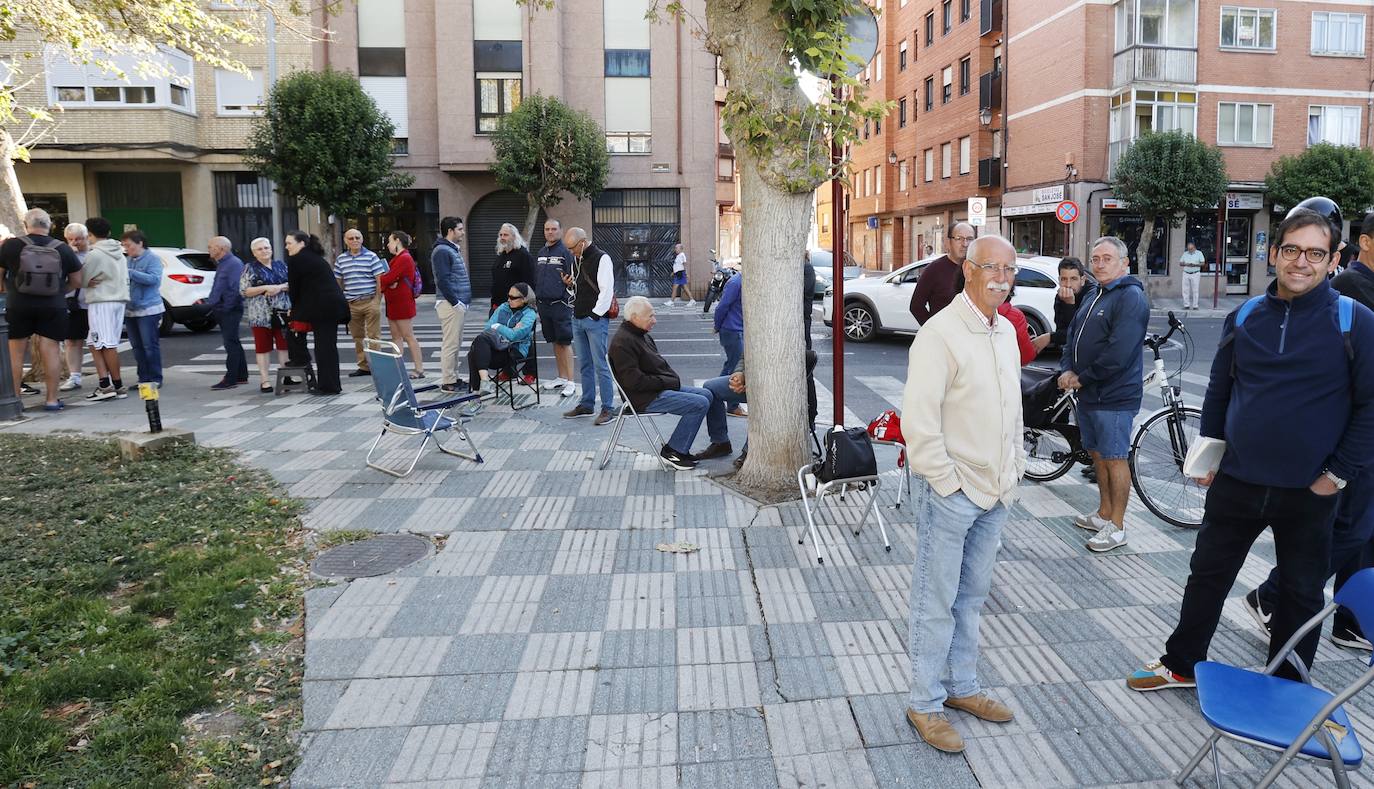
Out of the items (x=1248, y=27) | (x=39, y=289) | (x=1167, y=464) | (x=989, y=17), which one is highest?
(x=989, y=17)

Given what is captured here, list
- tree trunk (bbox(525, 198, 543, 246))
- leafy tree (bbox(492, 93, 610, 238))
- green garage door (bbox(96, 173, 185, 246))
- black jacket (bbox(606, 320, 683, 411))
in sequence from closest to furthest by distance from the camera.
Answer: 1. black jacket (bbox(606, 320, 683, 411))
2. leafy tree (bbox(492, 93, 610, 238))
3. tree trunk (bbox(525, 198, 543, 246))
4. green garage door (bbox(96, 173, 185, 246))

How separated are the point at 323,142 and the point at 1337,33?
32.2 meters

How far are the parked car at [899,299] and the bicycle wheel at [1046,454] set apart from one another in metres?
7.86

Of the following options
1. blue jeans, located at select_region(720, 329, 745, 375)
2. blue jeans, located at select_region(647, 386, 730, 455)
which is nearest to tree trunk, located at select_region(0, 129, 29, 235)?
blue jeans, located at select_region(720, 329, 745, 375)

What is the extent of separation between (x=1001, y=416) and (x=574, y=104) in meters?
28.3

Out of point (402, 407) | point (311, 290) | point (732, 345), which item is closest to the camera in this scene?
point (402, 407)

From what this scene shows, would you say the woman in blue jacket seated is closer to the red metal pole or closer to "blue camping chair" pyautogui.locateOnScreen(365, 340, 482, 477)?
"blue camping chair" pyautogui.locateOnScreen(365, 340, 482, 477)

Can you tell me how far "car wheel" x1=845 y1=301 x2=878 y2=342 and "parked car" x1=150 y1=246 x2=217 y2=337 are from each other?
11.7 meters

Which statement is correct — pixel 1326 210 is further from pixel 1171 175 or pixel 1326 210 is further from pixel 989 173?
pixel 989 173

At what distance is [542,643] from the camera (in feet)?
13.8

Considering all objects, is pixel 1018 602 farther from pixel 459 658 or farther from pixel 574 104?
pixel 574 104

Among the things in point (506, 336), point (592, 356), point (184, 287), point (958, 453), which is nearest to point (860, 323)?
point (592, 356)

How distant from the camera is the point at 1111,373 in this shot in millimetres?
5383

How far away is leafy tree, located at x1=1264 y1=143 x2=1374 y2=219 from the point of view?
27359mm
